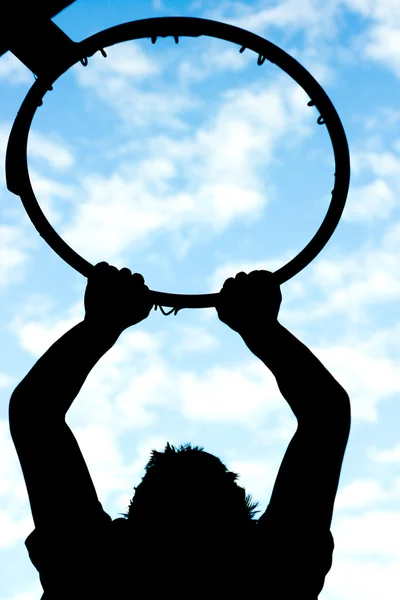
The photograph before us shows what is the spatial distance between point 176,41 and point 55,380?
7.70 ft

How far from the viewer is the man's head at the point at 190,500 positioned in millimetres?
2016

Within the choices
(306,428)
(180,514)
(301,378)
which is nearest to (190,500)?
(180,514)

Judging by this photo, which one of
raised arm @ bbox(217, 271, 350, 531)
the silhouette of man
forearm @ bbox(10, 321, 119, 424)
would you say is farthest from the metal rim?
the silhouette of man

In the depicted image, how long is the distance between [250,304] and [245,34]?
1694mm

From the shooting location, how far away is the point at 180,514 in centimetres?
204

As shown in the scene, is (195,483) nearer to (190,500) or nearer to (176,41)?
(190,500)

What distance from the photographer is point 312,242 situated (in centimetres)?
375

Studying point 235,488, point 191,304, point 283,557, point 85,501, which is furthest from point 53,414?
point 191,304

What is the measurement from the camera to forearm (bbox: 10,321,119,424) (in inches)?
81.6

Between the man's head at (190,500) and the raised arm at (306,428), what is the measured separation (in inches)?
5.6

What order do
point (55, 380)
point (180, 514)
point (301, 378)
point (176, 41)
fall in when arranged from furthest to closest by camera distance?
point (176, 41)
point (301, 378)
point (55, 380)
point (180, 514)

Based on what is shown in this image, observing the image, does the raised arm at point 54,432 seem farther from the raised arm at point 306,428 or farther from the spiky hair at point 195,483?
the raised arm at point 306,428

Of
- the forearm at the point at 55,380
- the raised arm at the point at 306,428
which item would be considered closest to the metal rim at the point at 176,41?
the raised arm at the point at 306,428

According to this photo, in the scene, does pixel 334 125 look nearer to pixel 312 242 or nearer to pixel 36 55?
pixel 312 242
